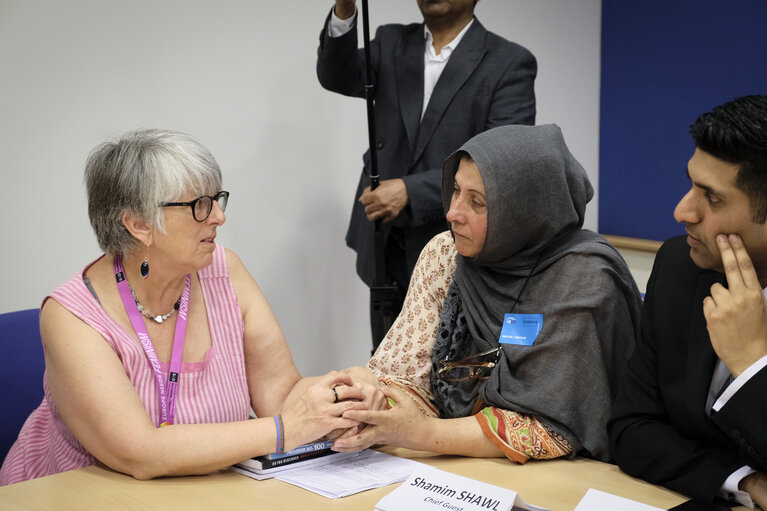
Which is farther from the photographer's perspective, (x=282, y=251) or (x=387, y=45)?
(x=282, y=251)

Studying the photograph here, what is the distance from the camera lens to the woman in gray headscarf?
179 cm

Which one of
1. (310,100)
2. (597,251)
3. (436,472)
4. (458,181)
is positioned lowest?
(436,472)

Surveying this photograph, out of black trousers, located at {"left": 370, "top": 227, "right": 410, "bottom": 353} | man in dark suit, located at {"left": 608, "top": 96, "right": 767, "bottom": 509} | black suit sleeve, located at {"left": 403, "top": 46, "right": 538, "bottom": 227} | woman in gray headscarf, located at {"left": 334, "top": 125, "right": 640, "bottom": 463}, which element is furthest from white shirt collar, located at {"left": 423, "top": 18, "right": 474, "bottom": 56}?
man in dark suit, located at {"left": 608, "top": 96, "right": 767, "bottom": 509}

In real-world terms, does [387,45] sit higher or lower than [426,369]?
higher

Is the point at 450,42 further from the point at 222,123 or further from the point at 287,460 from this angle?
the point at 287,460

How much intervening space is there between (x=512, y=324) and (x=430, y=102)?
133cm

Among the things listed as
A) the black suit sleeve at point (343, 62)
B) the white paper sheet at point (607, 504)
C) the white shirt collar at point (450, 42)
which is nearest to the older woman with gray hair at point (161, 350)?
the white paper sheet at point (607, 504)

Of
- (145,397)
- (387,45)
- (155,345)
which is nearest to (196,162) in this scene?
(155,345)

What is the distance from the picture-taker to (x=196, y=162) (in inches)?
74.3

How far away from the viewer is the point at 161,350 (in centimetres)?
190

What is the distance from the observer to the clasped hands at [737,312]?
4.81ft

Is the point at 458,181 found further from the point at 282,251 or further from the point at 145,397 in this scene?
the point at 282,251

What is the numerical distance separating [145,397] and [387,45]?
6.23 feet

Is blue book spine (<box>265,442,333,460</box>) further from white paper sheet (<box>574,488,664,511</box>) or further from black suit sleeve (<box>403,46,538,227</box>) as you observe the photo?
black suit sleeve (<box>403,46,538,227</box>)
